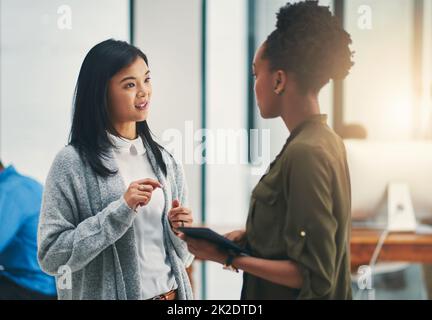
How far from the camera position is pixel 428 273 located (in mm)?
2871

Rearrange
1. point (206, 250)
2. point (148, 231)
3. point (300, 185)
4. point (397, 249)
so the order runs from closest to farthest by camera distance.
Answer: point (300, 185)
point (206, 250)
point (148, 231)
point (397, 249)

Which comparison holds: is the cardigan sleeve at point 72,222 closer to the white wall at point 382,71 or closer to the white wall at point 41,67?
the white wall at point 41,67

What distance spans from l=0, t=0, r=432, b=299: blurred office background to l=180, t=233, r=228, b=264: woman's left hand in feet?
0.93

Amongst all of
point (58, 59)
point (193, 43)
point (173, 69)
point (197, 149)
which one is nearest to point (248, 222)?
point (197, 149)

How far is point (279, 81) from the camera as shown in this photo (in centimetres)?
129

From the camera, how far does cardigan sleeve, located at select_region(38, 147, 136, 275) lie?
1.34 m

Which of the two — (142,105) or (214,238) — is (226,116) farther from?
(214,238)

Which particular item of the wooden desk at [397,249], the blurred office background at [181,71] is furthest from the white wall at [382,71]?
the wooden desk at [397,249]

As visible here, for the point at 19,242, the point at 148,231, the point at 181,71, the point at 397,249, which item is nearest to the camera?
the point at 148,231

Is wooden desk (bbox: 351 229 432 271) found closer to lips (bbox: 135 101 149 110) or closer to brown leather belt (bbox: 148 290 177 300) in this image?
brown leather belt (bbox: 148 290 177 300)

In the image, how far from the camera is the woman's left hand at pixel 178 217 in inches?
55.4

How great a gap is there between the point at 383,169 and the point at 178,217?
1.11 metres

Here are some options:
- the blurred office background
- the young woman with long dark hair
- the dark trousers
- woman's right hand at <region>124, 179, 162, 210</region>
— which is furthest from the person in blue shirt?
woman's right hand at <region>124, 179, 162, 210</region>

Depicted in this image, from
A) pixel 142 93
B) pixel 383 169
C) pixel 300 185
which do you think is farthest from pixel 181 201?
pixel 383 169
